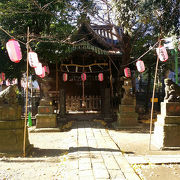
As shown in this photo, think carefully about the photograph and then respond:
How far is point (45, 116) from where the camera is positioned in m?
8.58

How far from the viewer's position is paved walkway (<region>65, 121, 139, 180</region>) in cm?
375

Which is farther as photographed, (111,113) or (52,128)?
(111,113)

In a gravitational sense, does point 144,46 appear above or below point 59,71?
above

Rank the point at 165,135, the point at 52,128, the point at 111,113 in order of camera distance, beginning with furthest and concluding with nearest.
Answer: the point at 111,113, the point at 52,128, the point at 165,135

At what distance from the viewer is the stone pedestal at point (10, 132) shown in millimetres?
5223

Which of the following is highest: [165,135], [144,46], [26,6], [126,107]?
[26,6]

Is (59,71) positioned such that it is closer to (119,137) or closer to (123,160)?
(119,137)

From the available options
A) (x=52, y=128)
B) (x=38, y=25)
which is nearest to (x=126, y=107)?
(x=52, y=128)

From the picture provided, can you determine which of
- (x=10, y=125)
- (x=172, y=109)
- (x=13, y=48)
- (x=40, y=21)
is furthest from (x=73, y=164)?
(x=40, y=21)

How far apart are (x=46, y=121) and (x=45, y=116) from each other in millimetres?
265

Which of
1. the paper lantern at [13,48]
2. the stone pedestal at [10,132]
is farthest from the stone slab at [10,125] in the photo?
the paper lantern at [13,48]

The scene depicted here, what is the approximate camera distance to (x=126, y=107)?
9.02 m

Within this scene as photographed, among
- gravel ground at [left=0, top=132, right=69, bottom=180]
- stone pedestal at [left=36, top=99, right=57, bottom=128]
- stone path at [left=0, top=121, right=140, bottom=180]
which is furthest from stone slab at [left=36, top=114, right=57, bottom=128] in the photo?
stone path at [left=0, top=121, right=140, bottom=180]

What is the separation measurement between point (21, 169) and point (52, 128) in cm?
428
